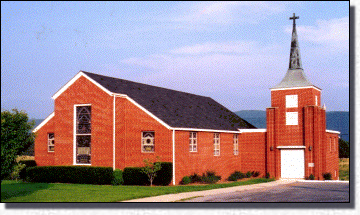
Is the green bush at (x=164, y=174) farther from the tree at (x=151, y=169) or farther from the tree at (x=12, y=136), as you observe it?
the tree at (x=12, y=136)

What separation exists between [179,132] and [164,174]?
3.16 metres

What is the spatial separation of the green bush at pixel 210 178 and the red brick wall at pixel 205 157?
1.04 ft

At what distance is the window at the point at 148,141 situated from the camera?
32.9 meters

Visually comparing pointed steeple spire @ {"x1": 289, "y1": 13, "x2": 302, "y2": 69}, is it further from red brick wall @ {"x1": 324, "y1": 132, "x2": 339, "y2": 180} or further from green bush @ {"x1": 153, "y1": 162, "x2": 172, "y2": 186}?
green bush @ {"x1": 153, "y1": 162, "x2": 172, "y2": 186}

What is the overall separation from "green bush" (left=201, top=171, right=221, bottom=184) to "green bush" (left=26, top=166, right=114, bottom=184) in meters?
6.59

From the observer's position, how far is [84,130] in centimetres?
3447

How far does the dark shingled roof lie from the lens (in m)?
34.2

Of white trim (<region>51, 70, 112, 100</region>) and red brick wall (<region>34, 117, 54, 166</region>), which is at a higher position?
white trim (<region>51, 70, 112, 100</region>)

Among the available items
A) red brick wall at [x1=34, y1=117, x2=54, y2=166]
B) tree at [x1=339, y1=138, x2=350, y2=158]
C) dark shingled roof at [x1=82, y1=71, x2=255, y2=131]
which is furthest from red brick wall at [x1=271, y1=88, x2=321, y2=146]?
tree at [x1=339, y1=138, x2=350, y2=158]

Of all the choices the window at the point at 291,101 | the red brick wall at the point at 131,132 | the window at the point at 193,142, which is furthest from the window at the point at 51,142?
the window at the point at 291,101

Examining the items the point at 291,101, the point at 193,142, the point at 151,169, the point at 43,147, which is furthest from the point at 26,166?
the point at 291,101

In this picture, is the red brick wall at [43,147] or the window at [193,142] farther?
the red brick wall at [43,147]

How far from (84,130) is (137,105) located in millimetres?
4348

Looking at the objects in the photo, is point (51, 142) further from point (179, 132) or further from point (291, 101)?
point (291, 101)
